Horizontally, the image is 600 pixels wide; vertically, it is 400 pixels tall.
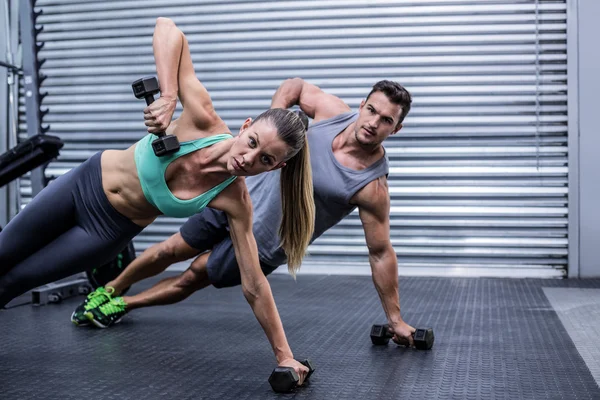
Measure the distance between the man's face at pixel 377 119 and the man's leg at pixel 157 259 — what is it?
3.34ft

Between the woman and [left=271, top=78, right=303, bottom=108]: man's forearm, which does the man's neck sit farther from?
the woman

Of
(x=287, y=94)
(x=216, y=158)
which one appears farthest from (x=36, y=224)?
(x=287, y=94)

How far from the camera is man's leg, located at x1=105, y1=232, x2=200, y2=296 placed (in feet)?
12.2

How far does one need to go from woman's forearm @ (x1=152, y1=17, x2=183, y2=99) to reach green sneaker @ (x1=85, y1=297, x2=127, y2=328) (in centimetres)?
156

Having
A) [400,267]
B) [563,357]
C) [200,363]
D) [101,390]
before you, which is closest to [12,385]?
[101,390]

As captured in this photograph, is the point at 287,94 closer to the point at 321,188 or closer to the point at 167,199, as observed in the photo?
the point at 321,188

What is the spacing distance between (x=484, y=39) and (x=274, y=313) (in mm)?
3982

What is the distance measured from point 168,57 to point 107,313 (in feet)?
5.42

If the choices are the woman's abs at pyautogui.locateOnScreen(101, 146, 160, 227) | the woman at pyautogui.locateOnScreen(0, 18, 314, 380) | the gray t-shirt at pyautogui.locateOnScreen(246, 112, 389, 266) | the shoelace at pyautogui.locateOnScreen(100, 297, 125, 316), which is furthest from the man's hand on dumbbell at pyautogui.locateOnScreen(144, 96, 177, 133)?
the shoelace at pyautogui.locateOnScreen(100, 297, 125, 316)

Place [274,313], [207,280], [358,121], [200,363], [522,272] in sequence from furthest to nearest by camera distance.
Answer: [522,272], [207,280], [358,121], [200,363], [274,313]

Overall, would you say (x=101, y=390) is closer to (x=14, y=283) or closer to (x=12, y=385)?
(x=12, y=385)

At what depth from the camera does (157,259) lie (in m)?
3.82

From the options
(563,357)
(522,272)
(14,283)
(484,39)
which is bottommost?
(522,272)

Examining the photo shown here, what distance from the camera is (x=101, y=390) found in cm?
271
